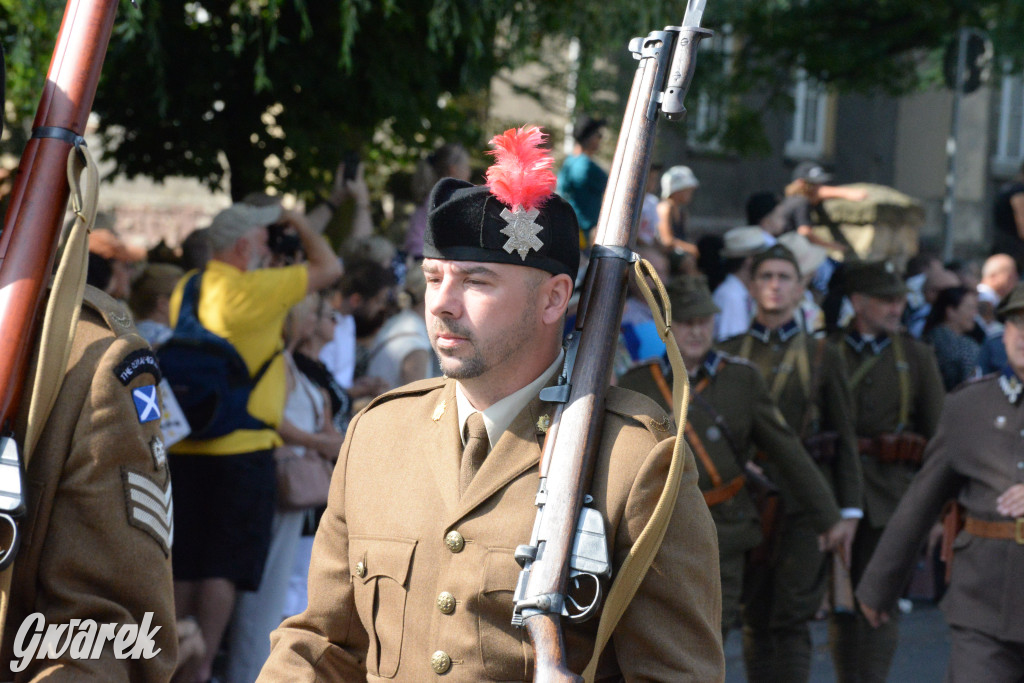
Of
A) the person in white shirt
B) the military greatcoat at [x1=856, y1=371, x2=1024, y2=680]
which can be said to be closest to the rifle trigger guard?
the military greatcoat at [x1=856, y1=371, x2=1024, y2=680]

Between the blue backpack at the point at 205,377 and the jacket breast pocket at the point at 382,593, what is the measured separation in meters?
2.54

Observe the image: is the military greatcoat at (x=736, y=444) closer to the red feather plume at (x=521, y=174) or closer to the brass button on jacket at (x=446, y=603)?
the red feather plume at (x=521, y=174)

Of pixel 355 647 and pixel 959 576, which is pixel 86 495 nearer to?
pixel 355 647

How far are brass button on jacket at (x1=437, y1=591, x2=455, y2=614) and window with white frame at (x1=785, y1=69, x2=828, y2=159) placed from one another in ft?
60.8

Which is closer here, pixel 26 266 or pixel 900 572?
pixel 26 266

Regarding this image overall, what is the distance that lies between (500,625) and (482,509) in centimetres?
23

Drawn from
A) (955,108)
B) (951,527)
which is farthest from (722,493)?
(955,108)

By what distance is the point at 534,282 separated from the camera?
258 cm

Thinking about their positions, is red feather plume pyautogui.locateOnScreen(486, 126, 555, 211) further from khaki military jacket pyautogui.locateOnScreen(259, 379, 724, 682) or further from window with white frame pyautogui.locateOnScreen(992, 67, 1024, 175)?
window with white frame pyautogui.locateOnScreen(992, 67, 1024, 175)

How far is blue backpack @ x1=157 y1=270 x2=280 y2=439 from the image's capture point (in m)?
5.00

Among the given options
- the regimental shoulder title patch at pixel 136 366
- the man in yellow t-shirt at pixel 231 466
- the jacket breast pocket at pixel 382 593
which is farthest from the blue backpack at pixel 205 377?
the jacket breast pocket at pixel 382 593

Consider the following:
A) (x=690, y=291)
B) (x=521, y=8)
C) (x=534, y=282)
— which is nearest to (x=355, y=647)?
(x=534, y=282)

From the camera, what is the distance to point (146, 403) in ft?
8.89

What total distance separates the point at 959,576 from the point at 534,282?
2867 mm
